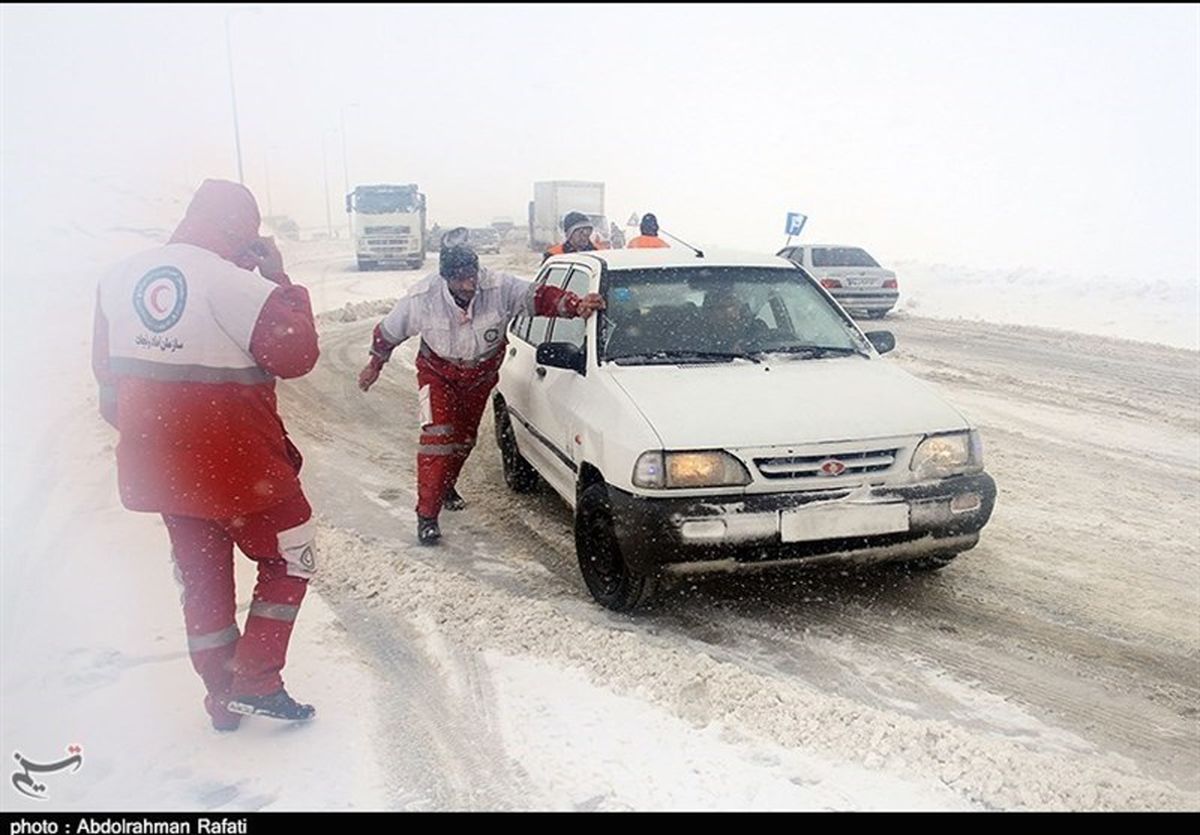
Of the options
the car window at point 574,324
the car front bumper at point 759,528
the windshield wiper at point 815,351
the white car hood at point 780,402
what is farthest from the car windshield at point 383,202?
the car front bumper at point 759,528

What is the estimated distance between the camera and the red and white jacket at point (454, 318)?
5.18 m

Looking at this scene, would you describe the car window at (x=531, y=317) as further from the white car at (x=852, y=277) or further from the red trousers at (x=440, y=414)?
the white car at (x=852, y=277)

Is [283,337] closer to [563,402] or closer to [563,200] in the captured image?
[563,402]

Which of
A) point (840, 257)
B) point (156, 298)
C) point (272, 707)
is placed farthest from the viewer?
point (840, 257)

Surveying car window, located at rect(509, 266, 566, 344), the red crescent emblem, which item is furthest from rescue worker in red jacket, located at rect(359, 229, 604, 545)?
the red crescent emblem

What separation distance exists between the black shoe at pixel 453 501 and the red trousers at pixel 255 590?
8.88 ft

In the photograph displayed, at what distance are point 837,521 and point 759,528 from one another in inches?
13.2

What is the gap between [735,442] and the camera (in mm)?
3812

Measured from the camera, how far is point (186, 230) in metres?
2.99

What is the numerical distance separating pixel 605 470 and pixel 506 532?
61.4 inches

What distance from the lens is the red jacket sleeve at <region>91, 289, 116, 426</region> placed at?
9.91 ft

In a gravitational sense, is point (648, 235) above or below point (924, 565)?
above

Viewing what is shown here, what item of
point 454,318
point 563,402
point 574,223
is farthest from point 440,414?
point 574,223

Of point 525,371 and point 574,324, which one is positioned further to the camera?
point 525,371
